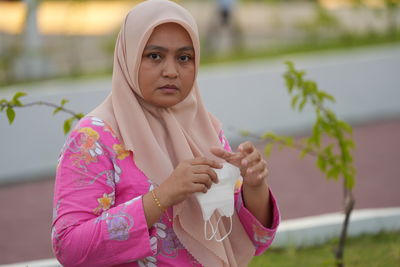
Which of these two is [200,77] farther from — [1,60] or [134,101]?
[134,101]

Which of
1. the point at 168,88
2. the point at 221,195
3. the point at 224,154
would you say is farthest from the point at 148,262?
the point at 168,88

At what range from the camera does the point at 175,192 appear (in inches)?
84.2

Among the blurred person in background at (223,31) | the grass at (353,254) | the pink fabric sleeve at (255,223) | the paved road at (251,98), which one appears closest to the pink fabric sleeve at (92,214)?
the pink fabric sleeve at (255,223)

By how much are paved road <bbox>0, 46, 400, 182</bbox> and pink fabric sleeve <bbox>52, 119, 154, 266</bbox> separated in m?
4.72

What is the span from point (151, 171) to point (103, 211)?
20 centimetres

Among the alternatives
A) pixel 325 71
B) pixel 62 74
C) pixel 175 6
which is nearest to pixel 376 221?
pixel 175 6

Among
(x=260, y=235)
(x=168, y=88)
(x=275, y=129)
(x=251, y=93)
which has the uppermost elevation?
(x=168, y=88)

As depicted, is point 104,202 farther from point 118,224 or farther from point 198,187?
point 198,187

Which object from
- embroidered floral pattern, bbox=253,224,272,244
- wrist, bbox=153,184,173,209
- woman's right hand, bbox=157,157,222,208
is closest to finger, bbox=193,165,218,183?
woman's right hand, bbox=157,157,222,208

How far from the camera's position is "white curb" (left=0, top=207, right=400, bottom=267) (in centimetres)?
485

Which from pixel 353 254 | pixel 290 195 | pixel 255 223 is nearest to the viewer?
pixel 255 223

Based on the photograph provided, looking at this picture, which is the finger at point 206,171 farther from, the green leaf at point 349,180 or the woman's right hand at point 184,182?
the green leaf at point 349,180

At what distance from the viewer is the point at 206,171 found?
2.17 metres

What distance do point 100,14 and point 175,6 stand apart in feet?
45.7
